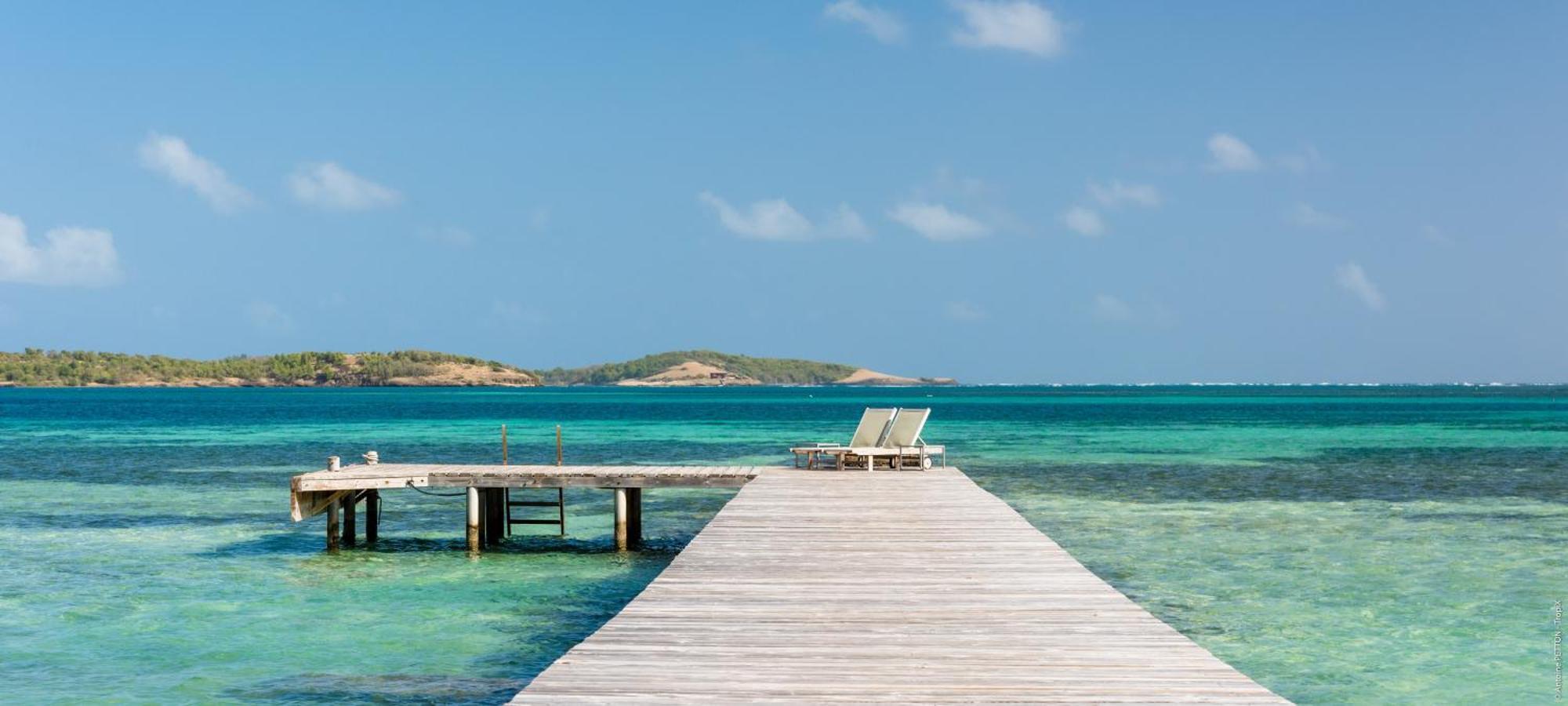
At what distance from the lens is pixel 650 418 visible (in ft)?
233

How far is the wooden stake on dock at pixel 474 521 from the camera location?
→ 17688 millimetres

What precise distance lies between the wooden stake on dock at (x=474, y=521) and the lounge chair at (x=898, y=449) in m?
5.12

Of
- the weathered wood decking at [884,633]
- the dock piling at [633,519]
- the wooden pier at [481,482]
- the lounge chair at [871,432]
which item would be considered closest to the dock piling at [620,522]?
the wooden pier at [481,482]

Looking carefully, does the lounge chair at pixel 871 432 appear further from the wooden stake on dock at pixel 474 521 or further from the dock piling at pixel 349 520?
the dock piling at pixel 349 520

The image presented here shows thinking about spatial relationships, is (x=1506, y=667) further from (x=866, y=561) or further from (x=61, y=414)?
(x=61, y=414)

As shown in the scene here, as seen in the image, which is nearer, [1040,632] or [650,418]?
[1040,632]

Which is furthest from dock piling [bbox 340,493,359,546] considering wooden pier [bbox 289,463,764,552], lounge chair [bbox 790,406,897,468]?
lounge chair [bbox 790,406,897,468]

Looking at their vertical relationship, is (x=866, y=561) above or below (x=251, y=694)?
above

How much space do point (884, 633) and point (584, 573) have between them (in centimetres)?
924

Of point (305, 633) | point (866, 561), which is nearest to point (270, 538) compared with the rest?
point (305, 633)

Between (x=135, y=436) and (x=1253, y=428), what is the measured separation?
4820 cm

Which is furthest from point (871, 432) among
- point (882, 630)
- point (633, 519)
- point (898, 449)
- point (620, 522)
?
point (882, 630)

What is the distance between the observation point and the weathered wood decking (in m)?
5.88

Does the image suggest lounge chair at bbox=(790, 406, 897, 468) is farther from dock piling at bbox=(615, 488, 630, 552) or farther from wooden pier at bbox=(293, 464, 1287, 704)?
wooden pier at bbox=(293, 464, 1287, 704)
